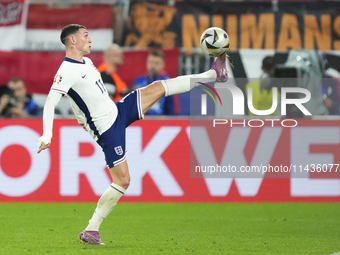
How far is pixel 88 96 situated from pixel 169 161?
12.6ft

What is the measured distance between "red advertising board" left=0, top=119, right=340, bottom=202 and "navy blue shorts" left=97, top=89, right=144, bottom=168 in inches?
129

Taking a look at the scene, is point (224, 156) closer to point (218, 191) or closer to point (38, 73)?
point (218, 191)

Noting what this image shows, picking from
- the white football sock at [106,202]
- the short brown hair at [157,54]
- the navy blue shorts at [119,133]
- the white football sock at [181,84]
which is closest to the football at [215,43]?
the white football sock at [181,84]

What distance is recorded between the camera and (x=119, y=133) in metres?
6.43

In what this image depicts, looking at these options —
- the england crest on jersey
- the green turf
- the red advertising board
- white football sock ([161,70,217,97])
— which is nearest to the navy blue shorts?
the england crest on jersey

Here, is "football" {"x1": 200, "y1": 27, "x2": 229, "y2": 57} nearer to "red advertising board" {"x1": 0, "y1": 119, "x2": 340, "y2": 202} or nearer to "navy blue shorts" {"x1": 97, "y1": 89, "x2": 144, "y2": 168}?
"navy blue shorts" {"x1": 97, "y1": 89, "x2": 144, "y2": 168}

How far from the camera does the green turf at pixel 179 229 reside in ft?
20.5

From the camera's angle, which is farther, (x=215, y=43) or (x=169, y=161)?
(x=169, y=161)

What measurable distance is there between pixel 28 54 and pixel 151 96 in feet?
18.0

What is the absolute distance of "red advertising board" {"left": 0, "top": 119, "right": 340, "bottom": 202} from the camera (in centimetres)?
982

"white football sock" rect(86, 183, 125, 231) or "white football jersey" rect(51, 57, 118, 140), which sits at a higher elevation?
"white football jersey" rect(51, 57, 118, 140)

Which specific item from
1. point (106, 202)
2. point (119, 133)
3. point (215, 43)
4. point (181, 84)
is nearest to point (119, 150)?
point (119, 133)

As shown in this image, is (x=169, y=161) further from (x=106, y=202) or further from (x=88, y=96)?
(x=88, y=96)

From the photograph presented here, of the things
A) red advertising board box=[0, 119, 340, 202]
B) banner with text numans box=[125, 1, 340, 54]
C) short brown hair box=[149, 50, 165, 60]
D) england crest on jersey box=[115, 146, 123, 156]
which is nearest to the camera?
england crest on jersey box=[115, 146, 123, 156]
